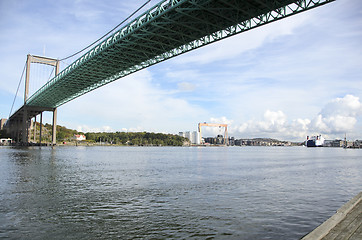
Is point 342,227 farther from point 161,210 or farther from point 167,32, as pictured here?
point 167,32

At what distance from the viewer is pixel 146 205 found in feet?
34.1

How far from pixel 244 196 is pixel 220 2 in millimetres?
16519

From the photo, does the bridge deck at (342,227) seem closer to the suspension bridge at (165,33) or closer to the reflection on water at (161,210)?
the reflection on water at (161,210)

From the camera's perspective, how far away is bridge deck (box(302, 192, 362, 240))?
475cm

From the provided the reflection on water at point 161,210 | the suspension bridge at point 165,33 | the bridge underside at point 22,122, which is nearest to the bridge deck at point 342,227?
the reflection on water at point 161,210

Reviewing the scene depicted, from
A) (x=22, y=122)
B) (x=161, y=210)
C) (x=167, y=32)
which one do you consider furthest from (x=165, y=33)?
(x=22, y=122)

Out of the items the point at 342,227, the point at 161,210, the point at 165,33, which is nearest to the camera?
the point at 342,227

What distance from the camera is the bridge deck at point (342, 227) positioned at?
475 cm

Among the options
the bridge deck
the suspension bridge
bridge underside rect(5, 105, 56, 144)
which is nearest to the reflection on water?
the bridge deck

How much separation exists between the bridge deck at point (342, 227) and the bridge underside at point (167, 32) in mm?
18391

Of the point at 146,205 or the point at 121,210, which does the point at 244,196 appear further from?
the point at 121,210

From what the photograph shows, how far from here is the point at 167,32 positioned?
29.5 metres

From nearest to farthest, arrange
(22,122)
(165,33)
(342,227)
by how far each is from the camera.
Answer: (342,227) → (165,33) → (22,122)

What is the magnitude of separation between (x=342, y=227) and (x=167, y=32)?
2725cm
